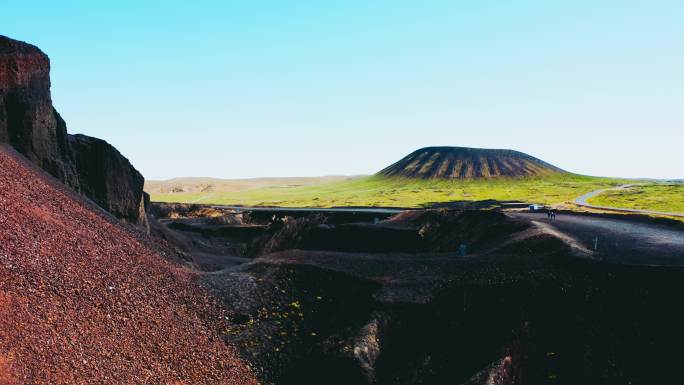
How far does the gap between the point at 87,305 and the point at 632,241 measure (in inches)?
1535

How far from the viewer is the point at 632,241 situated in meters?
38.7

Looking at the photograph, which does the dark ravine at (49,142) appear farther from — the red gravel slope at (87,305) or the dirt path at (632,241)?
the dirt path at (632,241)

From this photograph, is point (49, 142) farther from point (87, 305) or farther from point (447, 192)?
point (447, 192)

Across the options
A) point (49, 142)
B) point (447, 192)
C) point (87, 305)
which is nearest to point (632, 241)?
point (87, 305)

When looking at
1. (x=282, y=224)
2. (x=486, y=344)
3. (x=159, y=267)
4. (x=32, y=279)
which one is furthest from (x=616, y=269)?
(x=282, y=224)

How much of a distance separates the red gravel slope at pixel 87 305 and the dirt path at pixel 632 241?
80.8ft

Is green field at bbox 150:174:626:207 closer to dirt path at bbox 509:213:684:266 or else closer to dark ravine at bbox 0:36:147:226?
dirt path at bbox 509:213:684:266

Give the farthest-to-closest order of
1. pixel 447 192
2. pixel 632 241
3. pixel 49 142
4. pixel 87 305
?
pixel 447 192 < pixel 632 241 < pixel 49 142 < pixel 87 305

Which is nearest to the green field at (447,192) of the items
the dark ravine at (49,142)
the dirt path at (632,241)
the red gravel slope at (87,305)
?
the dirt path at (632,241)

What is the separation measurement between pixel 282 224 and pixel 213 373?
48381mm

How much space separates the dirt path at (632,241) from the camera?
3017cm

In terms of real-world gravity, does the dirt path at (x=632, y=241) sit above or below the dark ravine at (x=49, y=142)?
below

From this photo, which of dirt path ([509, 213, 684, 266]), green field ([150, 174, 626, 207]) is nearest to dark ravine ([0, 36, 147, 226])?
dirt path ([509, 213, 684, 266])

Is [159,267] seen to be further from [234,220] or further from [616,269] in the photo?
[234,220]
